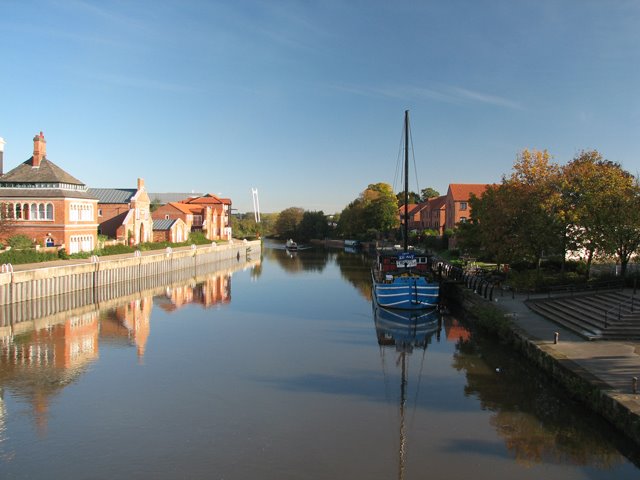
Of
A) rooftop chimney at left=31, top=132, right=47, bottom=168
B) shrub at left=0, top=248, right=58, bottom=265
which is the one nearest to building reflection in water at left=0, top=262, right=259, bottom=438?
shrub at left=0, top=248, right=58, bottom=265

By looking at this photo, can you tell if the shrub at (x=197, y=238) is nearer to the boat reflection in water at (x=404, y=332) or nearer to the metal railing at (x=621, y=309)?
the boat reflection in water at (x=404, y=332)

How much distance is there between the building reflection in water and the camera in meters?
19.2

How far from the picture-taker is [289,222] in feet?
517

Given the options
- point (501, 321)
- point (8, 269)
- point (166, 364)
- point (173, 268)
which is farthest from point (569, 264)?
point (173, 268)

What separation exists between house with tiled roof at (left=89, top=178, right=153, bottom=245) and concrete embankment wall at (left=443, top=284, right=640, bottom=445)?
49.7 m

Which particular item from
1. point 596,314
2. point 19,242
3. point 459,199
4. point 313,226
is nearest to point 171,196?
point 313,226

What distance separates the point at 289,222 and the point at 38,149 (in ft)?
351

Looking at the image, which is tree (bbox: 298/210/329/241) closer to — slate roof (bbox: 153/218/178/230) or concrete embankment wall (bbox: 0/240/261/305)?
slate roof (bbox: 153/218/178/230)

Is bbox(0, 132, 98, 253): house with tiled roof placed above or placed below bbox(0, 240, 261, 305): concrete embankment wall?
above

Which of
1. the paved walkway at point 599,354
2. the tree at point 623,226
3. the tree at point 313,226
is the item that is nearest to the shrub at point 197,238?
the tree at point 313,226

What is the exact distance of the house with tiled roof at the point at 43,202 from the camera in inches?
1956

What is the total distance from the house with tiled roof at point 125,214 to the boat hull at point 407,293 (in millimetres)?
39900

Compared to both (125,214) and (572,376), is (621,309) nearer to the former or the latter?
(572,376)

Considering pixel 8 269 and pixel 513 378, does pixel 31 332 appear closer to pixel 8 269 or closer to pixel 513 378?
pixel 8 269
